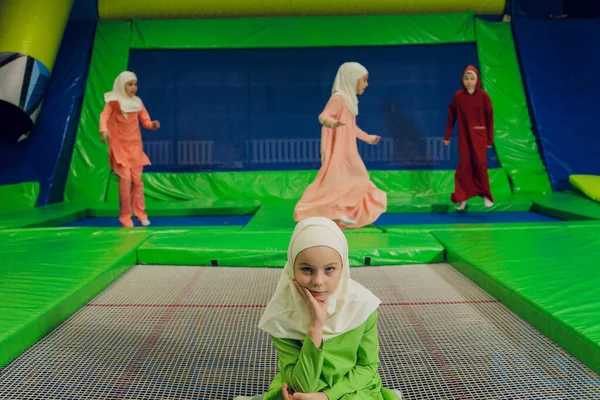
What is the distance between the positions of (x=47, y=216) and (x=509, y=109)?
4950mm

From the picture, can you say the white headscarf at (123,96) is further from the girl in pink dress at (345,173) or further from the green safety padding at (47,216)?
the girl in pink dress at (345,173)

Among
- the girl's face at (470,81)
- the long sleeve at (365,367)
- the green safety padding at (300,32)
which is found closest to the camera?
the long sleeve at (365,367)

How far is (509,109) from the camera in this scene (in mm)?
6148

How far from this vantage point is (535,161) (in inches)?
235

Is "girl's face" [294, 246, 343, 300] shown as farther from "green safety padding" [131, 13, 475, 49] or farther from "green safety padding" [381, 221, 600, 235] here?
"green safety padding" [131, 13, 475, 49]

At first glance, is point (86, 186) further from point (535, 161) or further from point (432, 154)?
point (535, 161)

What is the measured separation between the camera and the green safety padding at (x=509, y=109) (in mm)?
5918

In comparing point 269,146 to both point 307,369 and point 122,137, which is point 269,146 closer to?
point 122,137

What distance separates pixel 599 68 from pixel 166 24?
5044 millimetres

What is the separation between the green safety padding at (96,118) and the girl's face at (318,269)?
5.20 meters

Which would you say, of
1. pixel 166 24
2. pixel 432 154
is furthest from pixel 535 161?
pixel 166 24

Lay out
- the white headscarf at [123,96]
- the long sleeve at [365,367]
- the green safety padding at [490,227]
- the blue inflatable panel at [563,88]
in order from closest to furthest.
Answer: the long sleeve at [365,367] < the green safety padding at [490,227] < the white headscarf at [123,96] < the blue inflatable panel at [563,88]

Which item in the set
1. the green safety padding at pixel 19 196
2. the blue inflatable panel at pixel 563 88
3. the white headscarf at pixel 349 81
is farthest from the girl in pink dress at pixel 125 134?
the blue inflatable panel at pixel 563 88

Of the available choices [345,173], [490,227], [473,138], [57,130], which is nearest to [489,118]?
[473,138]
